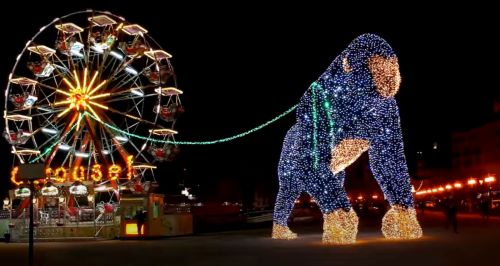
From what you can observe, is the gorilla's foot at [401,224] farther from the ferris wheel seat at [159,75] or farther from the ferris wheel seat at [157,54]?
the ferris wheel seat at [157,54]

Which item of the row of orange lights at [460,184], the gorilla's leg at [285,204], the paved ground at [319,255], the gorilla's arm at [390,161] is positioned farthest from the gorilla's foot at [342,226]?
the row of orange lights at [460,184]

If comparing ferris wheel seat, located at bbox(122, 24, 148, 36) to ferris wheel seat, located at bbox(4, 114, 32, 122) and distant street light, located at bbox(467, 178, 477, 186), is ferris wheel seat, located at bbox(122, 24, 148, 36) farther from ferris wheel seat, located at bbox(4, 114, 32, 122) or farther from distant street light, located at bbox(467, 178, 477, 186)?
distant street light, located at bbox(467, 178, 477, 186)

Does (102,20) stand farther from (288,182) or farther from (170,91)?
(288,182)

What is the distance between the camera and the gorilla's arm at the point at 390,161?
2133cm

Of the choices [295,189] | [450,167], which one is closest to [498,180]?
[450,167]

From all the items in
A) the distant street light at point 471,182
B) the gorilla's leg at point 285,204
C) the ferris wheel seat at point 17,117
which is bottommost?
the gorilla's leg at point 285,204

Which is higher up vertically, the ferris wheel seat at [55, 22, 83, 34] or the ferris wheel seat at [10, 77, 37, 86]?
the ferris wheel seat at [55, 22, 83, 34]

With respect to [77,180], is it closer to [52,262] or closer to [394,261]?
[52,262]

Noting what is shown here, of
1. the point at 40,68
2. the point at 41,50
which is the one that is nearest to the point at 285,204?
the point at 40,68

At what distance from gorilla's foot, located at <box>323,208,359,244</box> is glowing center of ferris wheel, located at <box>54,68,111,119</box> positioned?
18.3 metres

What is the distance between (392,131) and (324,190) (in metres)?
2.89

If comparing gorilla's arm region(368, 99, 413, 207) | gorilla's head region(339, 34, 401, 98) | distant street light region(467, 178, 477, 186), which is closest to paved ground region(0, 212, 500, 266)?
gorilla's arm region(368, 99, 413, 207)

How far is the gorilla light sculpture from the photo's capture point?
830 inches

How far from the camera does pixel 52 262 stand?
18031 mm
